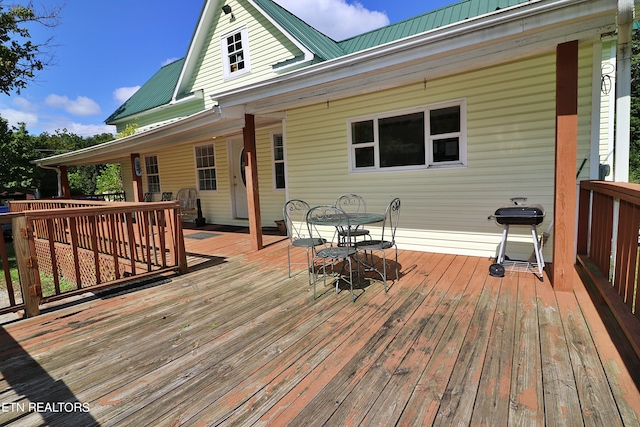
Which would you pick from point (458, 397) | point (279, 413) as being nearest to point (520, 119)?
point (458, 397)

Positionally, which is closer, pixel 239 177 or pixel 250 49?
pixel 250 49

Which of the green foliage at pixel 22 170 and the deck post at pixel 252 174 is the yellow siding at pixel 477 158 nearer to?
the deck post at pixel 252 174

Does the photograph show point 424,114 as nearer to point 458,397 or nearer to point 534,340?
point 534,340

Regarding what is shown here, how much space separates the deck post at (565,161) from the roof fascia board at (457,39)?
0.28 metres

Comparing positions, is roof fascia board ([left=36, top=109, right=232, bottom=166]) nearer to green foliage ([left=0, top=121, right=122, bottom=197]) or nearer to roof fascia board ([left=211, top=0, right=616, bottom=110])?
roof fascia board ([left=211, top=0, right=616, bottom=110])

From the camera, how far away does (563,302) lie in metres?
2.83

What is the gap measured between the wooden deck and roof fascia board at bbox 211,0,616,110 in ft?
7.81

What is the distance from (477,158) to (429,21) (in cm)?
462

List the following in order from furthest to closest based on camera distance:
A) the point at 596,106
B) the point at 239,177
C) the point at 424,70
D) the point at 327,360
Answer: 1. the point at 239,177
2. the point at 596,106
3. the point at 424,70
4. the point at 327,360

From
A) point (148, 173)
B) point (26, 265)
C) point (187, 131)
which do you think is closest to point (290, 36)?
point (187, 131)

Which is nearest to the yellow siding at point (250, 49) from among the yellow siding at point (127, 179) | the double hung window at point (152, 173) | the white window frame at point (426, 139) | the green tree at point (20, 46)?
the double hung window at point (152, 173)

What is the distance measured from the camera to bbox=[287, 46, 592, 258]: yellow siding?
3.89 meters

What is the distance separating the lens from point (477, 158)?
4344 mm

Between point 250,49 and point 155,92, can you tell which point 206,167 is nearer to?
point 250,49
